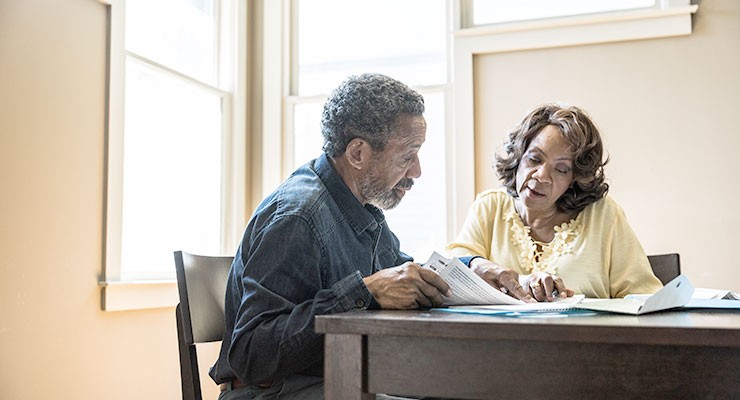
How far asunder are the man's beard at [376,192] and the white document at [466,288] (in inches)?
13.2

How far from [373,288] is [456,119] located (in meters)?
2.11

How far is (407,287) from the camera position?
4.17 feet

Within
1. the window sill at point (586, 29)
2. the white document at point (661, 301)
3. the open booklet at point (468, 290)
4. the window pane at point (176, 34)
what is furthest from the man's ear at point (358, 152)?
the window sill at point (586, 29)

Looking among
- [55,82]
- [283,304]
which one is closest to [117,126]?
[55,82]

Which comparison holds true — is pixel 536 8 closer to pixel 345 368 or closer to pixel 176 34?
pixel 176 34

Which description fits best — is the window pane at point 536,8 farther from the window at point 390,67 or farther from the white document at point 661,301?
the white document at point 661,301

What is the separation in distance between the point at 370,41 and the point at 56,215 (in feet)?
5.99

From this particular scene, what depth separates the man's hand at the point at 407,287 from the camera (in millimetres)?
1266

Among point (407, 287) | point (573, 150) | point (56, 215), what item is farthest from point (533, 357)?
point (56, 215)

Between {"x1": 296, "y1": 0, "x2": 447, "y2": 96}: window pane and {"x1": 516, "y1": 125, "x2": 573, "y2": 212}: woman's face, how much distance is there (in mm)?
1194

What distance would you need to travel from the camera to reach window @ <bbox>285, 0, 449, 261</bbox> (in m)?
3.39

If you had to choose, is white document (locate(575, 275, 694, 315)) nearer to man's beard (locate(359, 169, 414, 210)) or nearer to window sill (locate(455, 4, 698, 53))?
man's beard (locate(359, 169, 414, 210))

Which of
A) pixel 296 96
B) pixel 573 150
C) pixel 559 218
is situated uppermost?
pixel 296 96

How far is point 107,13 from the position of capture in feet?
8.38
